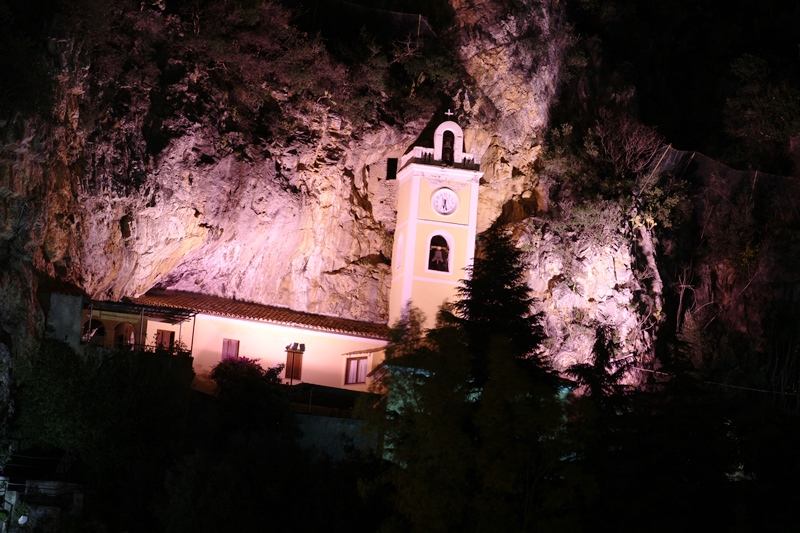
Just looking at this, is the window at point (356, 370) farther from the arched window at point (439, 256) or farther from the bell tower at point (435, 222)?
the arched window at point (439, 256)

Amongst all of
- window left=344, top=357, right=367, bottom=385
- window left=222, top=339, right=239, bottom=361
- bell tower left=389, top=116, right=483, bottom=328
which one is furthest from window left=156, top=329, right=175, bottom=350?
bell tower left=389, top=116, right=483, bottom=328

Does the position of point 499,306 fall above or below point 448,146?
below

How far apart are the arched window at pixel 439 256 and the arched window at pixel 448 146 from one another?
9.29 ft

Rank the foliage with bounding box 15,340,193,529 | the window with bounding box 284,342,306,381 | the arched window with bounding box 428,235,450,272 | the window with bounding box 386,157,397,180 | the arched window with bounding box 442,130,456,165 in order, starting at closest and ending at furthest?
the foliage with bounding box 15,340,193,529, the window with bounding box 284,342,306,381, the arched window with bounding box 428,235,450,272, the arched window with bounding box 442,130,456,165, the window with bounding box 386,157,397,180

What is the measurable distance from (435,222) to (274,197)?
586 centimetres

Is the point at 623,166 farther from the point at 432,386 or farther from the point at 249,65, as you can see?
the point at 432,386

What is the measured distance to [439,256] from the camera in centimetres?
4019

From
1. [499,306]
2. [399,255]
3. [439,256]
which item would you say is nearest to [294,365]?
[399,255]

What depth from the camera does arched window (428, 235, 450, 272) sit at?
40.1 metres

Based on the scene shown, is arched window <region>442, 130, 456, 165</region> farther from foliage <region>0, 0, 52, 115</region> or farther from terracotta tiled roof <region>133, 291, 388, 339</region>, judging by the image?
foliage <region>0, 0, 52, 115</region>

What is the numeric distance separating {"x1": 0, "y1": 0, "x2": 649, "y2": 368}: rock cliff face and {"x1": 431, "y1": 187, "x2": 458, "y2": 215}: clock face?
2152 millimetres

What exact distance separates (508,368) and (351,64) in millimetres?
18432

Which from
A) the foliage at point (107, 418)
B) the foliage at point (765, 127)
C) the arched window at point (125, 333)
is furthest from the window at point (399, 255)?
the foliage at point (765, 127)

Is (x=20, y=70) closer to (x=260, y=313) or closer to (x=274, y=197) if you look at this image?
(x=274, y=197)
